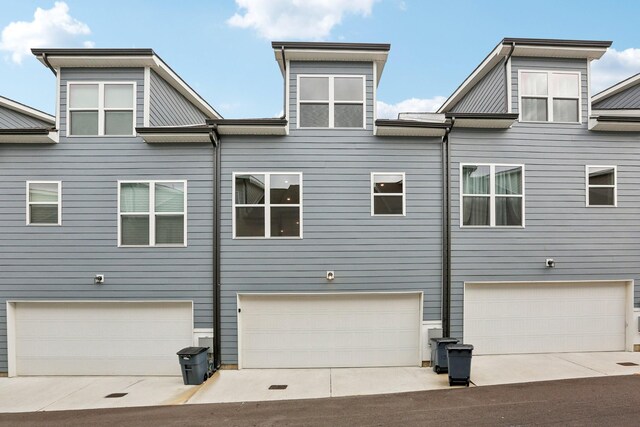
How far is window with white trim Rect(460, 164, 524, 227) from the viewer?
30.2 feet

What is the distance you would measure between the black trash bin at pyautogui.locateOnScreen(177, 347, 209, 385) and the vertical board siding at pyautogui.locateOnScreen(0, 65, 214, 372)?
36.4 inches

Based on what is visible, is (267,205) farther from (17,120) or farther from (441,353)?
(17,120)

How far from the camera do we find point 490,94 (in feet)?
34.1

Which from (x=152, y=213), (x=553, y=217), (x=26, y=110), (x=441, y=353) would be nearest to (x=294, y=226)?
(x=152, y=213)

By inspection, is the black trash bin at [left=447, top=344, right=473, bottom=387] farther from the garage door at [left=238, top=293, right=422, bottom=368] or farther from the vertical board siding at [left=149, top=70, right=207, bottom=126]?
the vertical board siding at [left=149, top=70, right=207, bottom=126]

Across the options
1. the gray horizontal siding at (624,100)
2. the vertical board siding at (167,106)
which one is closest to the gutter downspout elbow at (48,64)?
the vertical board siding at (167,106)

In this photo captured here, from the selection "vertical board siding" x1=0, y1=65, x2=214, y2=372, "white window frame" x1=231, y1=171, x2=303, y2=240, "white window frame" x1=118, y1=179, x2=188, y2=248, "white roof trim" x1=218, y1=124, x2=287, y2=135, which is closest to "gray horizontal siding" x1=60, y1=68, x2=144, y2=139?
"vertical board siding" x1=0, y1=65, x2=214, y2=372

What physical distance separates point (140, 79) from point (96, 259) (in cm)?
449

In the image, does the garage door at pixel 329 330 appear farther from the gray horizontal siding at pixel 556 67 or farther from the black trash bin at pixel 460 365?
the gray horizontal siding at pixel 556 67

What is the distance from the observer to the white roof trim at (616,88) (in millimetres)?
11836

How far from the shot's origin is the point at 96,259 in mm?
8898

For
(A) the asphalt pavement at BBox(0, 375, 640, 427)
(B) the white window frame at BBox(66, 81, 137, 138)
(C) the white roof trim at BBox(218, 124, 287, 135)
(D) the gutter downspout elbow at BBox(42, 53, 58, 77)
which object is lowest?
(A) the asphalt pavement at BBox(0, 375, 640, 427)

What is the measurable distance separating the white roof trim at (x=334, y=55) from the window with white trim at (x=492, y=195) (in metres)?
3.44

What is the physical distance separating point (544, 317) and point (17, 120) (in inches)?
621
